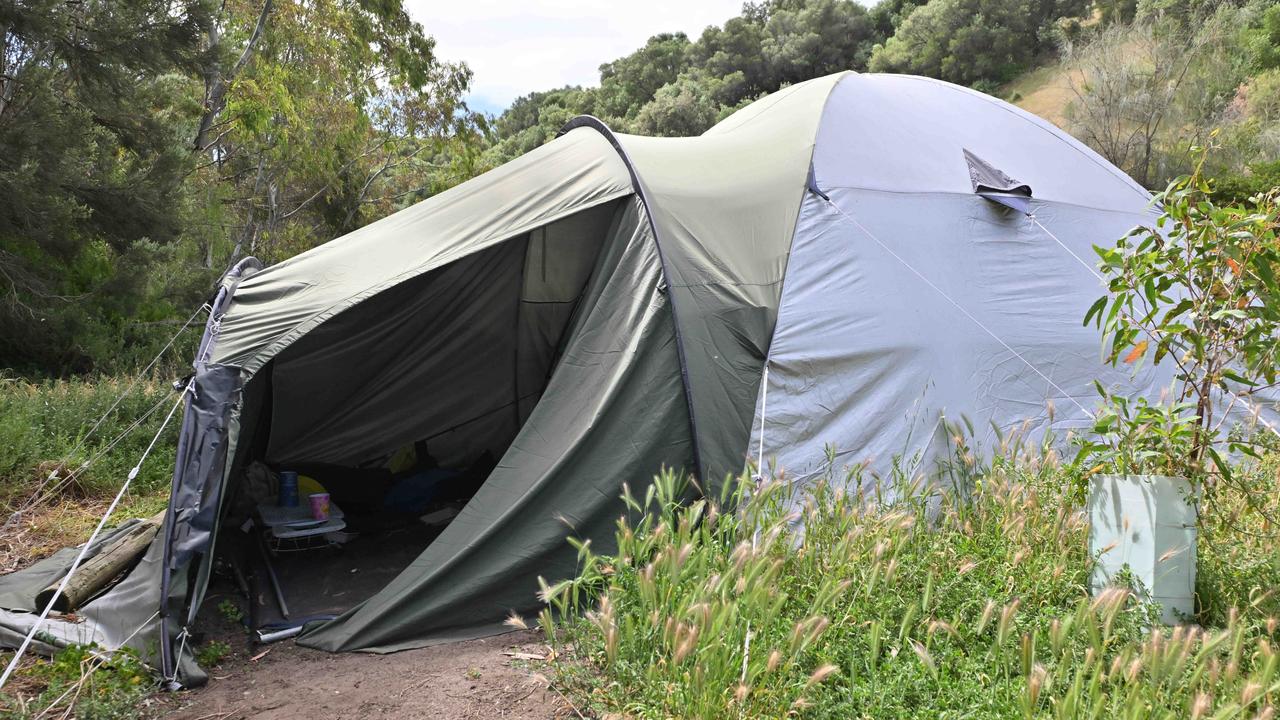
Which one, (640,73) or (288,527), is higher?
(640,73)

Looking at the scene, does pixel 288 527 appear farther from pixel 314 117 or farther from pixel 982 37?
pixel 982 37

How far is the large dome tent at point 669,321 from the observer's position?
3711 mm

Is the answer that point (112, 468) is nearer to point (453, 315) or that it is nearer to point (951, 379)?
point (453, 315)

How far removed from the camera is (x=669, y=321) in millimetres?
3934

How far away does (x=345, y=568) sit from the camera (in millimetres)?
4684

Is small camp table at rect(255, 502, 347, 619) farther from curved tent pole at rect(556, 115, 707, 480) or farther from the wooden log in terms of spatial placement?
curved tent pole at rect(556, 115, 707, 480)

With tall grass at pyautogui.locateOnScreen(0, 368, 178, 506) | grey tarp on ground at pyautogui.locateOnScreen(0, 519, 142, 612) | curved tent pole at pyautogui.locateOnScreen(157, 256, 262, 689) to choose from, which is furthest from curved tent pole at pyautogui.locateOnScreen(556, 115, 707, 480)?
tall grass at pyautogui.locateOnScreen(0, 368, 178, 506)

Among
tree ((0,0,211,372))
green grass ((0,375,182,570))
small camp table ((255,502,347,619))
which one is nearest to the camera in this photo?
small camp table ((255,502,347,619))

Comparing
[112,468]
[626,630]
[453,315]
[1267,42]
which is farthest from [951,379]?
[1267,42]

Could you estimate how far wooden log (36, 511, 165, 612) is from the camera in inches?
152

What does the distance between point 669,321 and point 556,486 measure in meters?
0.83

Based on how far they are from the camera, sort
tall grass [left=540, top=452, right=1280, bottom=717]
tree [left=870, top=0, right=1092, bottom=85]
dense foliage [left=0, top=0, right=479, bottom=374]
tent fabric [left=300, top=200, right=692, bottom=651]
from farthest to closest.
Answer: tree [left=870, top=0, right=1092, bottom=85], dense foliage [left=0, top=0, right=479, bottom=374], tent fabric [left=300, top=200, right=692, bottom=651], tall grass [left=540, top=452, right=1280, bottom=717]

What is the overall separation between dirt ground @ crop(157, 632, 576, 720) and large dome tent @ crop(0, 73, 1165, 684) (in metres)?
0.12

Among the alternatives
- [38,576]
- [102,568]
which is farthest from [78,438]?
[102,568]
